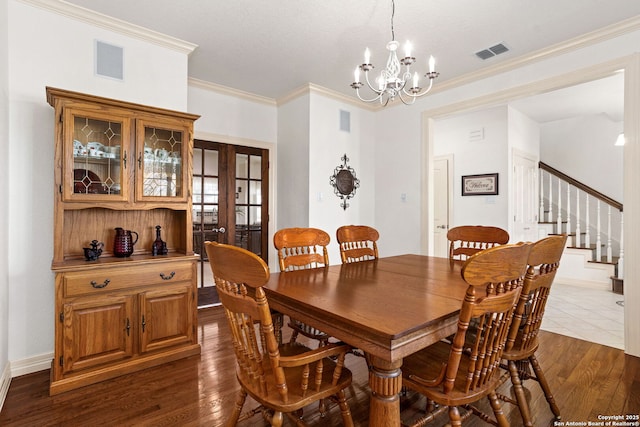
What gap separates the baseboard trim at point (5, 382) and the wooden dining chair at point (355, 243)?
2320mm

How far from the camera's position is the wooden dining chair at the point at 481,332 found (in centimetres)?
114

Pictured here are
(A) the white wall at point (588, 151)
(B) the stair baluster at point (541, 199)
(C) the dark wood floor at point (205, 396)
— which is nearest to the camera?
(C) the dark wood floor at point (205, 396)

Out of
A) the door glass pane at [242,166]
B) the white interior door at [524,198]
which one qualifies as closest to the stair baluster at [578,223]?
the white interior door at [524,198]

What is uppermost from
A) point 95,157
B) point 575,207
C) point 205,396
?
point 95,157

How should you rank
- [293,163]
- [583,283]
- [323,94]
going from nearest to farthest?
[323,94] → [293,163] → [583,283]

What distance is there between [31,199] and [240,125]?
2.41m

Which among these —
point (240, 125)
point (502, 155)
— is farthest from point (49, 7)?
point (502, 155)

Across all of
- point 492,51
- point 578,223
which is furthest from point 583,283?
point 492,51

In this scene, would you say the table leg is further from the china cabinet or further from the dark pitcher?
the dark pitcher

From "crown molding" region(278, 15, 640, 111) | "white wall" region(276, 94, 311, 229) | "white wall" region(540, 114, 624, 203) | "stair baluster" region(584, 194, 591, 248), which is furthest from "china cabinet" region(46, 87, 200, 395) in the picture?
"white wall" region(540, 114, 624, 203)

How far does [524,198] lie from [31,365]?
20.6 ft

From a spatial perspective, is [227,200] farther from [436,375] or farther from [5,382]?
[436,375]

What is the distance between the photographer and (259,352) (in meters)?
1.29

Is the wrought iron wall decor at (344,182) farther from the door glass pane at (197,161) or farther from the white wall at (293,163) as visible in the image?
the door glass pane at (197,161)
